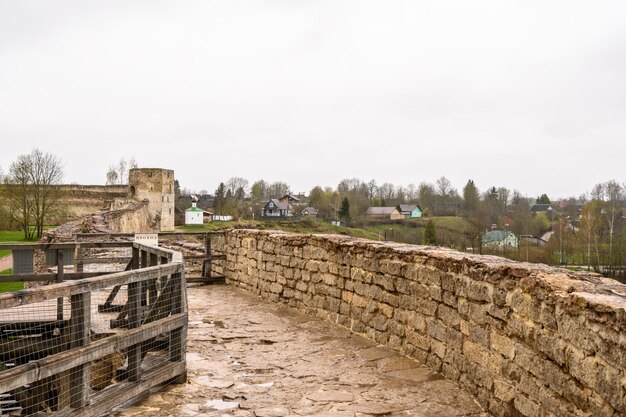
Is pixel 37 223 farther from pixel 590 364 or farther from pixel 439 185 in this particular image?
pixel 439 185

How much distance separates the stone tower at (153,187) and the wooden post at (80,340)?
3840 cm

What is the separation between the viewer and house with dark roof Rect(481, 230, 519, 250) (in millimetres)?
60219

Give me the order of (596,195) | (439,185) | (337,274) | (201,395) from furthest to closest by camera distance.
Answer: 1. (439,185)
2. (596,195)
3. (337,274)
4. (201,395)

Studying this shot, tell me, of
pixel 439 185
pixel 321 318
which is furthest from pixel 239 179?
pixel 321 318

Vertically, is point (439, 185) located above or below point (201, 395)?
above

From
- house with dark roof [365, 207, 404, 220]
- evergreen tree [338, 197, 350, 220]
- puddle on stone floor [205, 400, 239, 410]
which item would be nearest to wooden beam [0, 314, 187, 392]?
puddle on stone floor [205, 400, 239, 410]

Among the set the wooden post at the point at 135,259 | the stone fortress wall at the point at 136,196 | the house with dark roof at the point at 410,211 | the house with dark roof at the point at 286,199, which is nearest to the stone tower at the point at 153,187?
the stone fortress wall at the point at 136,196

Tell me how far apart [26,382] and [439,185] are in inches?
4279

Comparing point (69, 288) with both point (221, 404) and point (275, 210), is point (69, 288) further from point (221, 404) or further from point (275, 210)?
point (275, 210)

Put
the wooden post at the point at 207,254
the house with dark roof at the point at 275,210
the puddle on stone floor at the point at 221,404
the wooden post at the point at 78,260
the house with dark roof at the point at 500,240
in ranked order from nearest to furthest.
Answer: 1. the puddle on stone floor at the point at 221,404
2. the wooden post at the point at 78,260
3. the wooden post at the point at 207,254
4. the house with dark roof at the point at 500,240
5. the house with dark roof at the point at 275,210

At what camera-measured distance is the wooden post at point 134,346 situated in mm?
5102

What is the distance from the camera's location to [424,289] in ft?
20.2

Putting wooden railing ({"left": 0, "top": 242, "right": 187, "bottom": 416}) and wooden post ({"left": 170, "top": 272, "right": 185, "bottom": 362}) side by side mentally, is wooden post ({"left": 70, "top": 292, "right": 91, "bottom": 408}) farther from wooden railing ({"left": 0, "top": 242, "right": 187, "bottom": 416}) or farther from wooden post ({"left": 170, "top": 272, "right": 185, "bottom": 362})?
wooden post ({"left": 170, "top": 272, "right": 185, "bottom": 362})

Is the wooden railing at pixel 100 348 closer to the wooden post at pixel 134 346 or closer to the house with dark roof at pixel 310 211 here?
the wooden post at pixel 134 346
